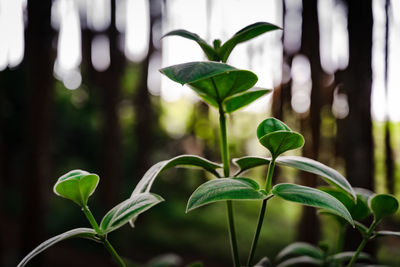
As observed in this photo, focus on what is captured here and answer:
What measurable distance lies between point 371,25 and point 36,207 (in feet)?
12.4

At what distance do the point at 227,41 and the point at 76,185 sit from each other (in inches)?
11.5

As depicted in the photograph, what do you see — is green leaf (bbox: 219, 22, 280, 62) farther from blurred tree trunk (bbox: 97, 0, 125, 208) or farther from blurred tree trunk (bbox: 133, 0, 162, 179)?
blurred tree trunk (bbox: 133, 0, 162, 179)

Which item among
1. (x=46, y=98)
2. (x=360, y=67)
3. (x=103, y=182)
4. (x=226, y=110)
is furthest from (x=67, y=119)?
(x=226, y=110)

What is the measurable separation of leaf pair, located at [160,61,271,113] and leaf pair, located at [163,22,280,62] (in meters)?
0.05

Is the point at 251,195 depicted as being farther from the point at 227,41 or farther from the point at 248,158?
the point at 227,41

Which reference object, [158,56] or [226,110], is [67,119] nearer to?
[158,56]

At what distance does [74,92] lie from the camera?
9.05 m

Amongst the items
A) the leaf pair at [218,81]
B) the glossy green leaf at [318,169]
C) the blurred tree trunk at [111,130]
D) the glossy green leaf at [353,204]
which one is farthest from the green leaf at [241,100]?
the blurred tree trunk at [111,130]

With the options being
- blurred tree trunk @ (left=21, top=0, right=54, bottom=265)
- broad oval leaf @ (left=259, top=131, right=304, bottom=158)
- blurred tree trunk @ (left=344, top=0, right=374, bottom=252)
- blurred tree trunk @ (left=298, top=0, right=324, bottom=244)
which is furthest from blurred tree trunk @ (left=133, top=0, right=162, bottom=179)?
broad oval leaf @ (left=259, top=131, right=304, bottom=158)

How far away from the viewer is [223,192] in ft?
1.28

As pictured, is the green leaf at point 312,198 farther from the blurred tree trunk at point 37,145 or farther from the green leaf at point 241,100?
the blurred tree trunk at point 37,145

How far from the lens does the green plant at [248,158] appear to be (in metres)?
0.38

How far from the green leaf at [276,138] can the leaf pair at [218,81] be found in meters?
0.07

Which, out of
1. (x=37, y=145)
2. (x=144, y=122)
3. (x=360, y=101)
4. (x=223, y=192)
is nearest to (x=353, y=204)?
(x=223, y=192)
